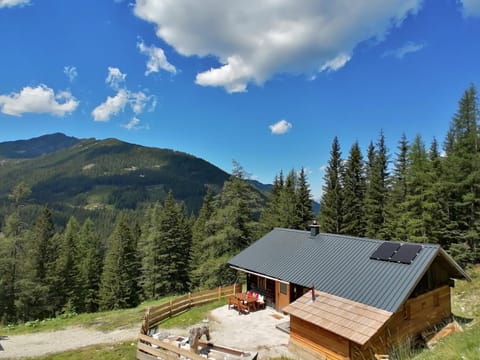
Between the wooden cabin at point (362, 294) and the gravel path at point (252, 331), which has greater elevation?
the wooden cabin at point (362, 294)

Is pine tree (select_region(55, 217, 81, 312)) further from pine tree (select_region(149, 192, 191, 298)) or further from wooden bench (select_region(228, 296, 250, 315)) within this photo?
wooden bench (select_region(228, 296, 250, 315))

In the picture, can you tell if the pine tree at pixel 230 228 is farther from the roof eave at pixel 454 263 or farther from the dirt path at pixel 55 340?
the roof eave at pixel 454 263

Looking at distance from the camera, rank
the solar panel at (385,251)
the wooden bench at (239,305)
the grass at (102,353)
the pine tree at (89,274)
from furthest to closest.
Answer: the pine tree at (89,274) → the wooden bench at (239,305) → the solar panel at (385,251) → the grass at (102,353)

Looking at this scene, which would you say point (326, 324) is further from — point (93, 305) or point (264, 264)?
point (93, 305)

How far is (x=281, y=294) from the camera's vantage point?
60.5 feet

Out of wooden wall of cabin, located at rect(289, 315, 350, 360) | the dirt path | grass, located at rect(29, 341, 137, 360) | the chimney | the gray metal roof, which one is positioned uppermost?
the chimney

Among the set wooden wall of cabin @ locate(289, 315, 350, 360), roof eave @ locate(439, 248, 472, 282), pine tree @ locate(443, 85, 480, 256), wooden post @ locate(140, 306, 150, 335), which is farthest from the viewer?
pine tree @ locate(443, 85, 480, 256)

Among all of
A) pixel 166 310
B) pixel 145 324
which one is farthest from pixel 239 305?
pixel 145 324

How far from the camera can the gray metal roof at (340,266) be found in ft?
41.0

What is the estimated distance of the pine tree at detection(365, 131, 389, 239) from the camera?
32906 millimetres

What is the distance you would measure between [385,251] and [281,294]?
22.1ft

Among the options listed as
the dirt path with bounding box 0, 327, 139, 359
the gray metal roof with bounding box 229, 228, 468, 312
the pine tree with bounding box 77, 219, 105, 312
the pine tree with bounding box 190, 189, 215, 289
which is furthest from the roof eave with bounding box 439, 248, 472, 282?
the pine tree with bounding box 77, 219, 105, 312

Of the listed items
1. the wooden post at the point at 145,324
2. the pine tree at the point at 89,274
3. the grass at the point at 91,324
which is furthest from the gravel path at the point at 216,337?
the pine tree at the point at 89,274

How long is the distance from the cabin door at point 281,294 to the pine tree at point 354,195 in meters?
17.8
